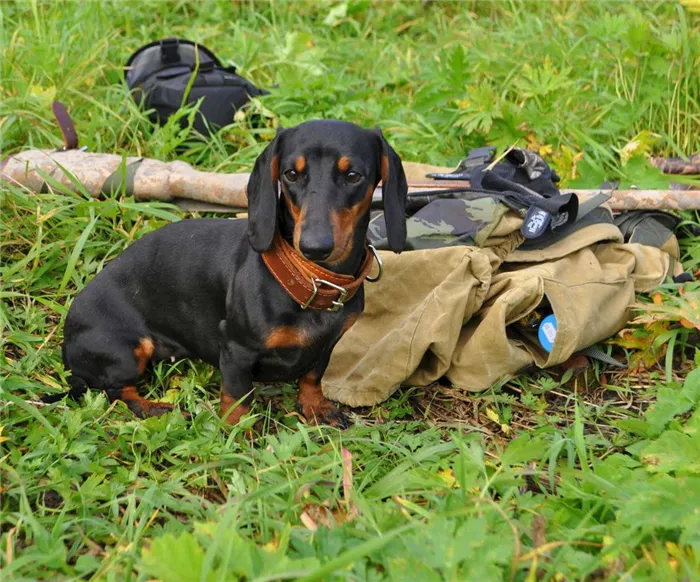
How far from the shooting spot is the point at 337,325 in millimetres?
3049

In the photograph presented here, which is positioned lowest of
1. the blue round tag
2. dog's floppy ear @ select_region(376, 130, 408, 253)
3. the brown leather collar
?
the blue round tag

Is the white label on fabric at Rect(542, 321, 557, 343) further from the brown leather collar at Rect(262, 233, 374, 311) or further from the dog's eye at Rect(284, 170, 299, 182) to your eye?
the dog's eye at Rect(284, 170, 299, 182)

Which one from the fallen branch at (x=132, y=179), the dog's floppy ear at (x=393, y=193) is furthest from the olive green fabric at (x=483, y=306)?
the fallen branch at (x=132, y=179)

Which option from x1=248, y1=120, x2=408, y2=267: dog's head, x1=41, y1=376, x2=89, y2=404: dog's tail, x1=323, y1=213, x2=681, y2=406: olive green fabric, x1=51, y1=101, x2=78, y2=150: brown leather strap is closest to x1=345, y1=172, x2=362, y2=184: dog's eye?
x1=248, y1=120, x2=408, y2=267: dog's head

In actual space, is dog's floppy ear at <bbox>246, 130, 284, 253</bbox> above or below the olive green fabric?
above

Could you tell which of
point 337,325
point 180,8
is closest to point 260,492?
point 337,325

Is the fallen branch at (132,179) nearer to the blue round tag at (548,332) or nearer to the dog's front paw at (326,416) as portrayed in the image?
the blue round tag at (548,332)

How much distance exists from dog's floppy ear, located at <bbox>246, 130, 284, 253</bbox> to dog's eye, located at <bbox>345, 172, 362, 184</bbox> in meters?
0.26

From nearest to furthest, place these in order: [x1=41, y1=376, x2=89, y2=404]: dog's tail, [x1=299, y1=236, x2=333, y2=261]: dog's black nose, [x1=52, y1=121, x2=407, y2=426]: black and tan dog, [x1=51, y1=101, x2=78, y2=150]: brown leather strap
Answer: [x1=299, y1=236, x2=333, y2=261]: dog's black nose → [x1=52, y1=121, x2=407, y2=426]: black and tan dog → [x1=41, y1=376, x2=89, y2=404]: dog's tail → [x1=51, y1=101, x2=78, y2=150]: brown leather strap

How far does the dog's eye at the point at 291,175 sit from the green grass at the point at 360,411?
0.87 m

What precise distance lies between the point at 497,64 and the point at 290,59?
4.69 ft

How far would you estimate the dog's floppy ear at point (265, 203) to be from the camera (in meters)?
2.81

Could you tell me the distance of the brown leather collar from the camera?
286 cm

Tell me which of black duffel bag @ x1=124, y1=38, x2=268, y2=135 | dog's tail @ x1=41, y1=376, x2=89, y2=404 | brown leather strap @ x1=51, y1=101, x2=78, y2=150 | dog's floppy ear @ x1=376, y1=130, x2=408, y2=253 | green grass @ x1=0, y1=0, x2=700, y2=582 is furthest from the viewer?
black duffel bag @ x1=124, y1=38, x2=268, y2=135
